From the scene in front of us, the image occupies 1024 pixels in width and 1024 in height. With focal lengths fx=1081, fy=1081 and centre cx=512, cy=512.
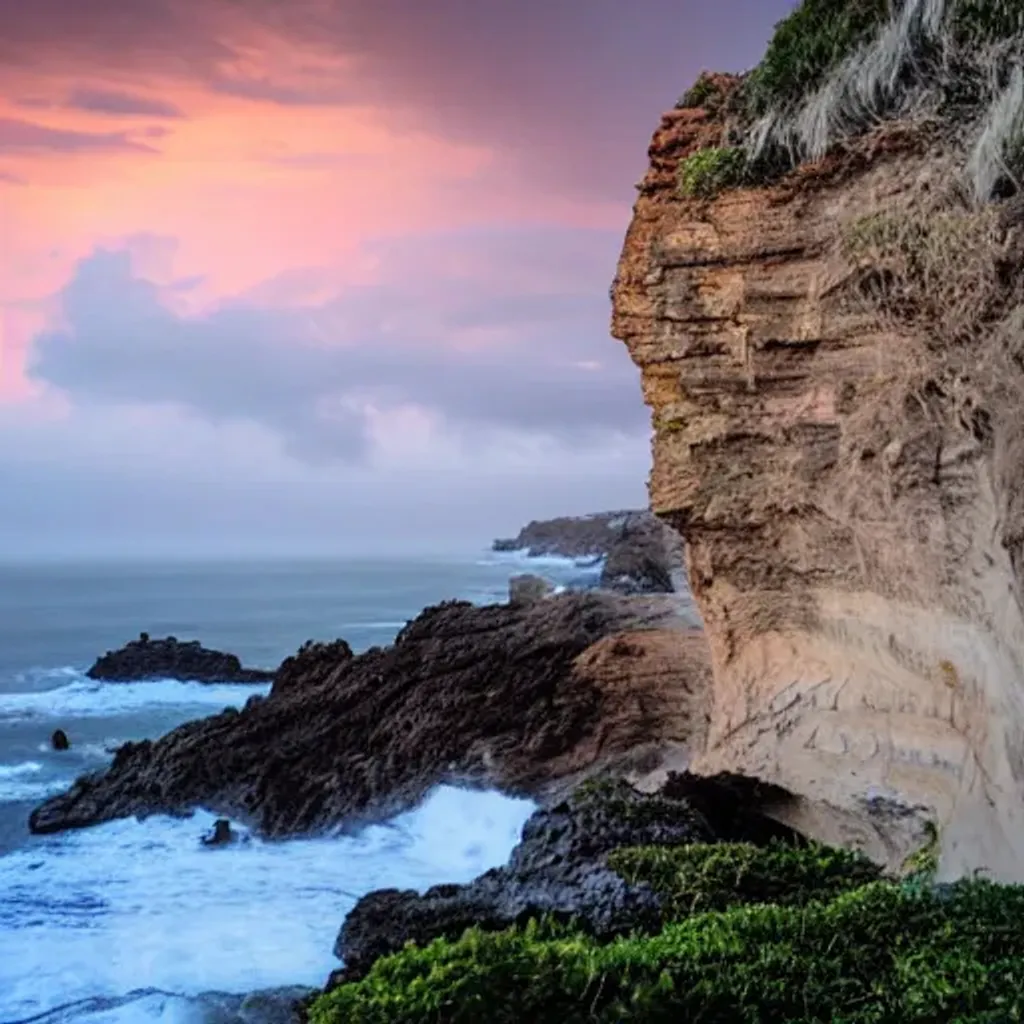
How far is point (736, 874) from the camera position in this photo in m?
6.30

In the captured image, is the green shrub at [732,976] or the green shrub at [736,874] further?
the green shrub at [736,874]

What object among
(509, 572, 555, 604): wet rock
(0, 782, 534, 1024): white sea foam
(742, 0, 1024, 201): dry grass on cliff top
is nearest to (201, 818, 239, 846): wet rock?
(0, 782, 534, 1024): white sea foam

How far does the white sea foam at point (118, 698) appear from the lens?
2592 cm

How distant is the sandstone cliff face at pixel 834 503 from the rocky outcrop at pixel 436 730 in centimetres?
390

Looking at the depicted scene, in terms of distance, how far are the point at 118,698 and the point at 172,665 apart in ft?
7.20

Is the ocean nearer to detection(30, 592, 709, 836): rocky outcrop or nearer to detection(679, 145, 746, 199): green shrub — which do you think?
detection(30, 592, 709, 836): rocky outcrop

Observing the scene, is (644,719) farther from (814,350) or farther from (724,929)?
(724,929)

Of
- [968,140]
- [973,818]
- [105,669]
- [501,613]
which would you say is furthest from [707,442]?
→ [105,669]

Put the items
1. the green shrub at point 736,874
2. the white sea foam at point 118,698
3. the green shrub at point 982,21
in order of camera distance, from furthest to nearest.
Result: 1. the white sea foam at point 118,698
2. the green shrub at point 982,21
3. the green shrub at point 736,874

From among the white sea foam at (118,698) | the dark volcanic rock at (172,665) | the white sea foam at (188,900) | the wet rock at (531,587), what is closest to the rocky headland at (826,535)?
the white sea foam at (188,900)

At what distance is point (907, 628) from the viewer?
9273 millimetres

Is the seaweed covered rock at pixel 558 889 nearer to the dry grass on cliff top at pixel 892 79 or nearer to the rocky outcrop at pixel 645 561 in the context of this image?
the dry grass on cliff top at pixel 892 79

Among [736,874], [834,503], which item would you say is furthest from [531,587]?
[736,874]

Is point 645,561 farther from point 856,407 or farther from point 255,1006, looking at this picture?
point 255,1006
